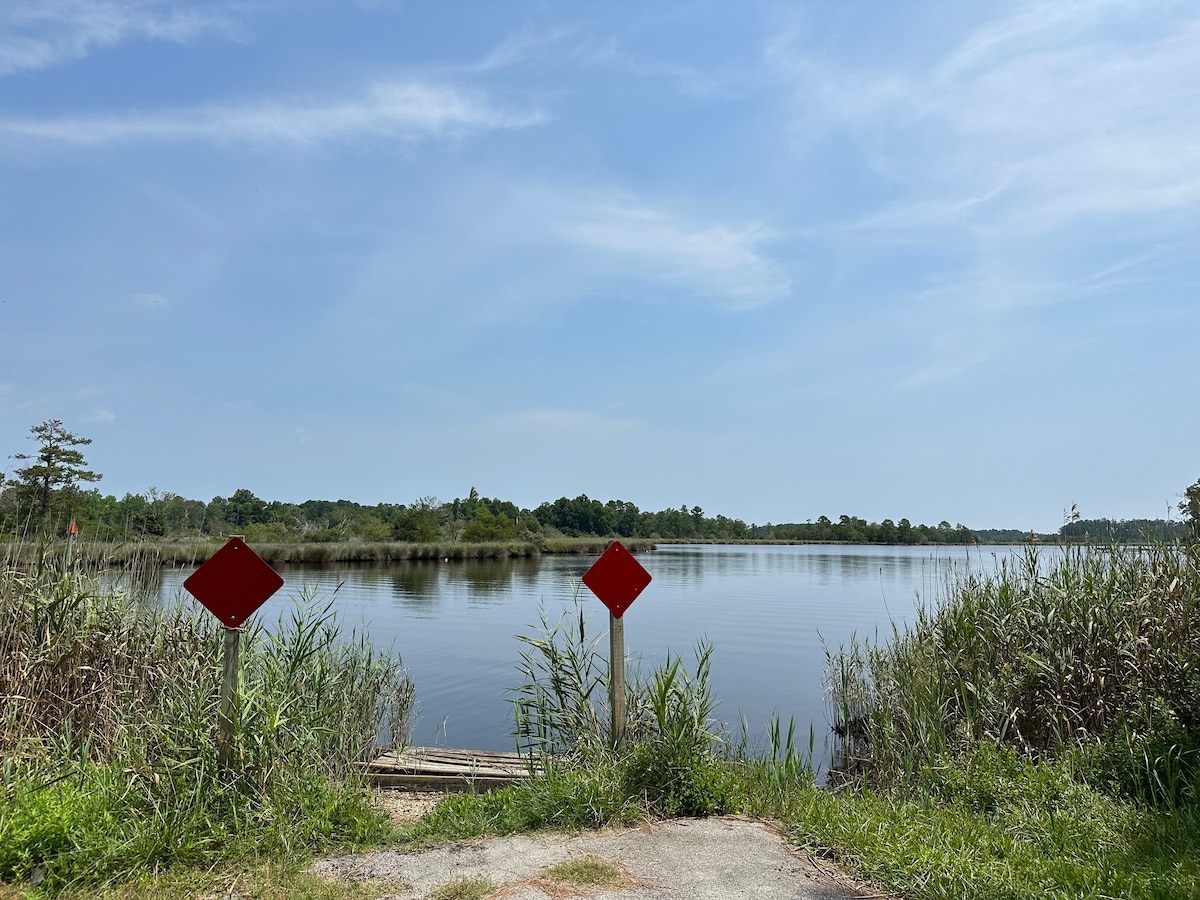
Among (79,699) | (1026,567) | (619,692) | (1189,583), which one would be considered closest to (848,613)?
(1026,567)

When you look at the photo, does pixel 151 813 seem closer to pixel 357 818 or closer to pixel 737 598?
pixel 357 818

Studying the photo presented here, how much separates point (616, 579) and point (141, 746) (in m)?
3.25

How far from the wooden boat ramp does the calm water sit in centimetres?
183

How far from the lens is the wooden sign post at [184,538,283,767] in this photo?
15.6ft

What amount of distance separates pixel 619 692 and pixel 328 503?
113048 millimetres

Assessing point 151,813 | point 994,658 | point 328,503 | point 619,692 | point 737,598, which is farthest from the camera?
point 328,503

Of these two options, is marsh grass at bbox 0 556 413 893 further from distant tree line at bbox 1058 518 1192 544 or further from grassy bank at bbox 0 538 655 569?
distant tree line at bbox 1058 518 1192 544

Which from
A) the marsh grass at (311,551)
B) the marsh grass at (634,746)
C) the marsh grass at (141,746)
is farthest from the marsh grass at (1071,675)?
the marsh grass at (311,551)

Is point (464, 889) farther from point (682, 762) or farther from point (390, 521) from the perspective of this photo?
point (390, 521)

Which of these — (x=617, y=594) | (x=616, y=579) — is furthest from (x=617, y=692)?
(x=616, y=579)

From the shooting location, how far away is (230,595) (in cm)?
496

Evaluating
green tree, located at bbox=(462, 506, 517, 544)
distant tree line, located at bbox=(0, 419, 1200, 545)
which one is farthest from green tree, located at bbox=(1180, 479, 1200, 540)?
green tree, located at bbox=(462, 506, 517, 544)

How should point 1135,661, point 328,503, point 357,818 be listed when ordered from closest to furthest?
1. point 357,818
2. point 1135,661
3. point 328,503

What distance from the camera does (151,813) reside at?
4.51m
